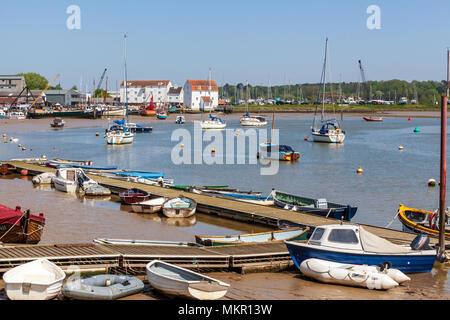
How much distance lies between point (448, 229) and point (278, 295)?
9.93 m

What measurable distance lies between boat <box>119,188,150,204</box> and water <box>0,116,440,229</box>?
1110 cm

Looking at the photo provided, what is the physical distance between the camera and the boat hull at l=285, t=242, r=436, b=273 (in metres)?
18.4

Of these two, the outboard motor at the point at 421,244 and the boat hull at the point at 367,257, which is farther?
the outboard motor at the point at 421,244

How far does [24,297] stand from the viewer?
15.5 meters

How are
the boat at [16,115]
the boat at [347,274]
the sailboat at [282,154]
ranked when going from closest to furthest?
the boat at [347,274] < the sailboat at [282,154] < the boat at [16,115]

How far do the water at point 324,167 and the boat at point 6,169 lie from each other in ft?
41.9

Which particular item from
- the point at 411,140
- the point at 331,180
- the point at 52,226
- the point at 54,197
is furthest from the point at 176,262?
the point at 411,140

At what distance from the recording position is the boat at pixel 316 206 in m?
27.9

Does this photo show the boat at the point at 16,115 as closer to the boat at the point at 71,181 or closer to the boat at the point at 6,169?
the boat at the point at 6,169

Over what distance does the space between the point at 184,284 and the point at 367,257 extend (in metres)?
6.24

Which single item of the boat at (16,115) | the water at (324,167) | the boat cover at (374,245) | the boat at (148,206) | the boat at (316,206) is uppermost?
the boat at (16,115)

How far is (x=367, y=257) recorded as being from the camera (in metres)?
A: 18.4

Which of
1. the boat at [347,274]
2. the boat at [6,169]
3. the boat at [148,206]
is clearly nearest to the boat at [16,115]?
the boat at [6,169]
